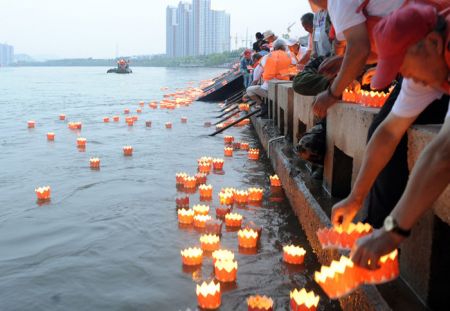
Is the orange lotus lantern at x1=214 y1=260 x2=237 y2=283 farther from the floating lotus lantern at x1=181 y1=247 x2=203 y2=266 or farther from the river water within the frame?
the floating lotus lantern at x1=181 y1=247 x2=203 y2=266

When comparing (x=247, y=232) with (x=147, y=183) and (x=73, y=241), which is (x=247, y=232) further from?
(x=147, y=183)

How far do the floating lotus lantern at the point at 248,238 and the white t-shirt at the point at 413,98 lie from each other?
222 cm

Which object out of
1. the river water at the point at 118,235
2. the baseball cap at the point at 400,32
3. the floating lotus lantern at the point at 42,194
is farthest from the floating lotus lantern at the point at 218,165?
the baseball cap at the point at 400,32

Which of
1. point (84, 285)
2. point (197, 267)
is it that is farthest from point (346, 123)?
point (84, 285)

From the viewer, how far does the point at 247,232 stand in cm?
471

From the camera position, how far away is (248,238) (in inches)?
185

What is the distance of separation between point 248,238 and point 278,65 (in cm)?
713

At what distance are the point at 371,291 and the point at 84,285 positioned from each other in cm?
222

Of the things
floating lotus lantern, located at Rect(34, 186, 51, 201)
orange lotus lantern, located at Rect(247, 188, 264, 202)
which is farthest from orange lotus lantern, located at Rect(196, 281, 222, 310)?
floating lotus lantern, located at Rect(34, 186, 51, 201)

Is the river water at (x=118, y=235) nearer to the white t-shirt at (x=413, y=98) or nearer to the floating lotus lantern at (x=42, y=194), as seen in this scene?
the floating lotus lantern at (x=42, y=194)

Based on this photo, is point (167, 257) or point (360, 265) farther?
point (167, 257)

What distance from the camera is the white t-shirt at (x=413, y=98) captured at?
259 cm

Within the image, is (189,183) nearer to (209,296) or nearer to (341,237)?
(209,296)

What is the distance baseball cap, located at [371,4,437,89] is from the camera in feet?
6.89
